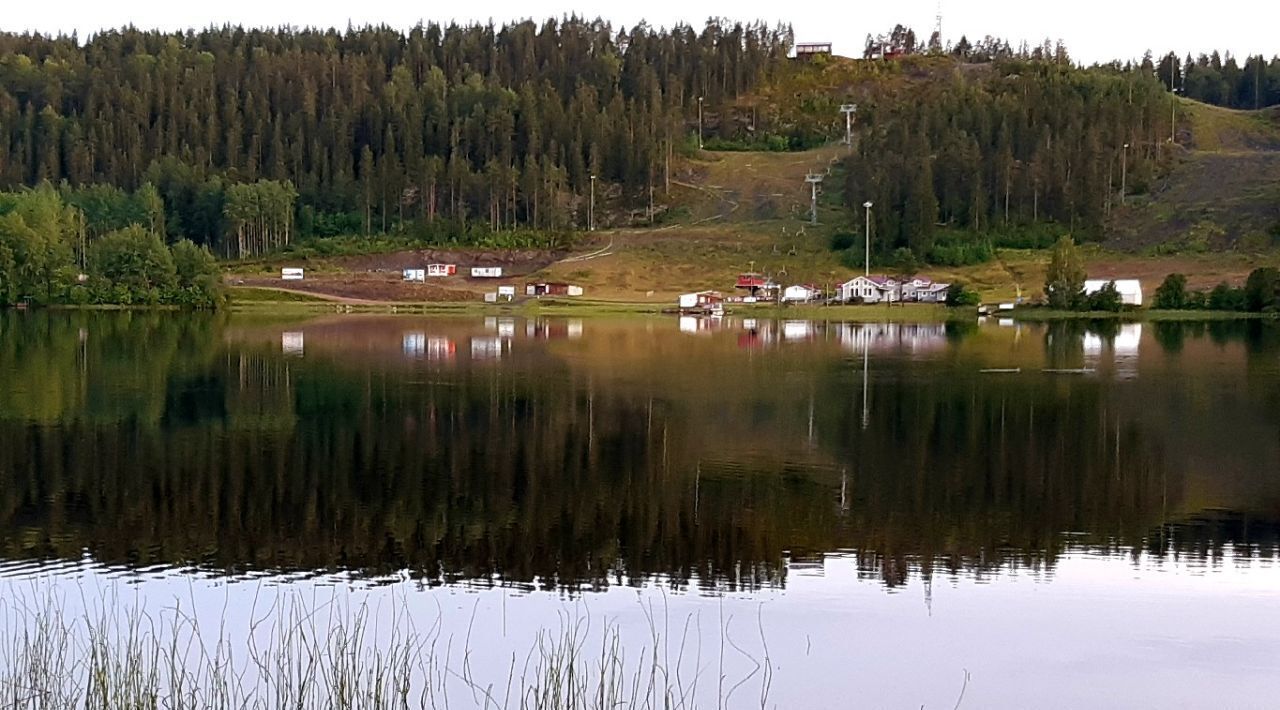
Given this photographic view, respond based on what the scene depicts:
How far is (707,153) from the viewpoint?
161500mm

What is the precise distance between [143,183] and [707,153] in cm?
6155

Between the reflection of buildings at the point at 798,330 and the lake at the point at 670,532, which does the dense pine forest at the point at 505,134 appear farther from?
the lake at the point at 670,532

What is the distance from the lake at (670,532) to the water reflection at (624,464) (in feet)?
0.39

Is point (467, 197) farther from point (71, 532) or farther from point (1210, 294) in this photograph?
point (71, 532)

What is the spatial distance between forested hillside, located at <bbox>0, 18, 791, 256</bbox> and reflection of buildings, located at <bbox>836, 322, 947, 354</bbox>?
175ft

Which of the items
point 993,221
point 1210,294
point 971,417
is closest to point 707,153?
point 993,221

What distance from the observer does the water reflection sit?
1955 cm

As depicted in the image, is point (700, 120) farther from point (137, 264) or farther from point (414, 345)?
point (414, 345)

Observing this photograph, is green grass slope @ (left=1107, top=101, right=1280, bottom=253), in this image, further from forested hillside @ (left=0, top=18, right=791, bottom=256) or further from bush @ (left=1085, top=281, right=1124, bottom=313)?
forested hillside @ (left=0, top=18, right=791, bottom=256)

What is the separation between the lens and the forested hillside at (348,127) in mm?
138500

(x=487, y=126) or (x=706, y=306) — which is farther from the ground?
(x=487, y=126)

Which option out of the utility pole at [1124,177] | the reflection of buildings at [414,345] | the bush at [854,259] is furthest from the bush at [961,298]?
the reflection of buildings at [414,345]

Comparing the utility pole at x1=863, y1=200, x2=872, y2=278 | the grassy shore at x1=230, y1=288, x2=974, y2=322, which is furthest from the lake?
the utility pole at x1=863, y1=200, x2=872, y2=278

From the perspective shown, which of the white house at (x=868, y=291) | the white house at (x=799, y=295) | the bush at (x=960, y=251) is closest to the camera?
the white house at (x=799, y=295)
